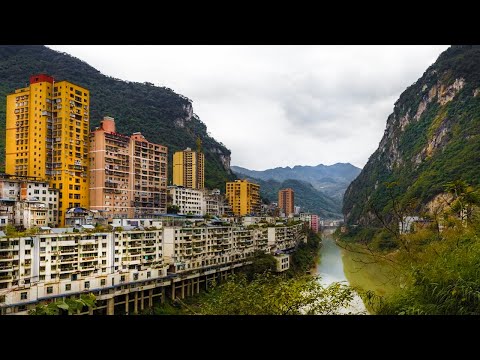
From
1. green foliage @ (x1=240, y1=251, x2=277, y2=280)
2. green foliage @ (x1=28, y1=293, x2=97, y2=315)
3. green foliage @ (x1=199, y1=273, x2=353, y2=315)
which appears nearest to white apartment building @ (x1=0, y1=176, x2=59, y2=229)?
green foliage @ (x1=28, y1=293, x2=97, y2=315)

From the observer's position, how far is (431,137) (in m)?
25.2

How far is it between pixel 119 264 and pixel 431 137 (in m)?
23.7

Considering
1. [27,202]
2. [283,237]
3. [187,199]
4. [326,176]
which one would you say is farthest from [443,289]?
[326,176]

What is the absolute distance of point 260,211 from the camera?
18.8m

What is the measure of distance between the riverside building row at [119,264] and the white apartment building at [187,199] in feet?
11.4

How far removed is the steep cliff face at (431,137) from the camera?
16.8 meters

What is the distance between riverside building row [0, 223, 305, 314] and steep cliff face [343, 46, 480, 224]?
Answer: 21.5 ft

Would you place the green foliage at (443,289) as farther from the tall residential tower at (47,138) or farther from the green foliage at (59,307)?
the tall residential tower at (47,138)

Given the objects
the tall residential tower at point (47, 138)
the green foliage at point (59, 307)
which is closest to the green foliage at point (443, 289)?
the green foliage at point (59, 307)

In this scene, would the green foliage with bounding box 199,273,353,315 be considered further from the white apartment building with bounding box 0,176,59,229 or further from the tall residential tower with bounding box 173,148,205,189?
the tall residential tower with bounding box 173,148,205,189
